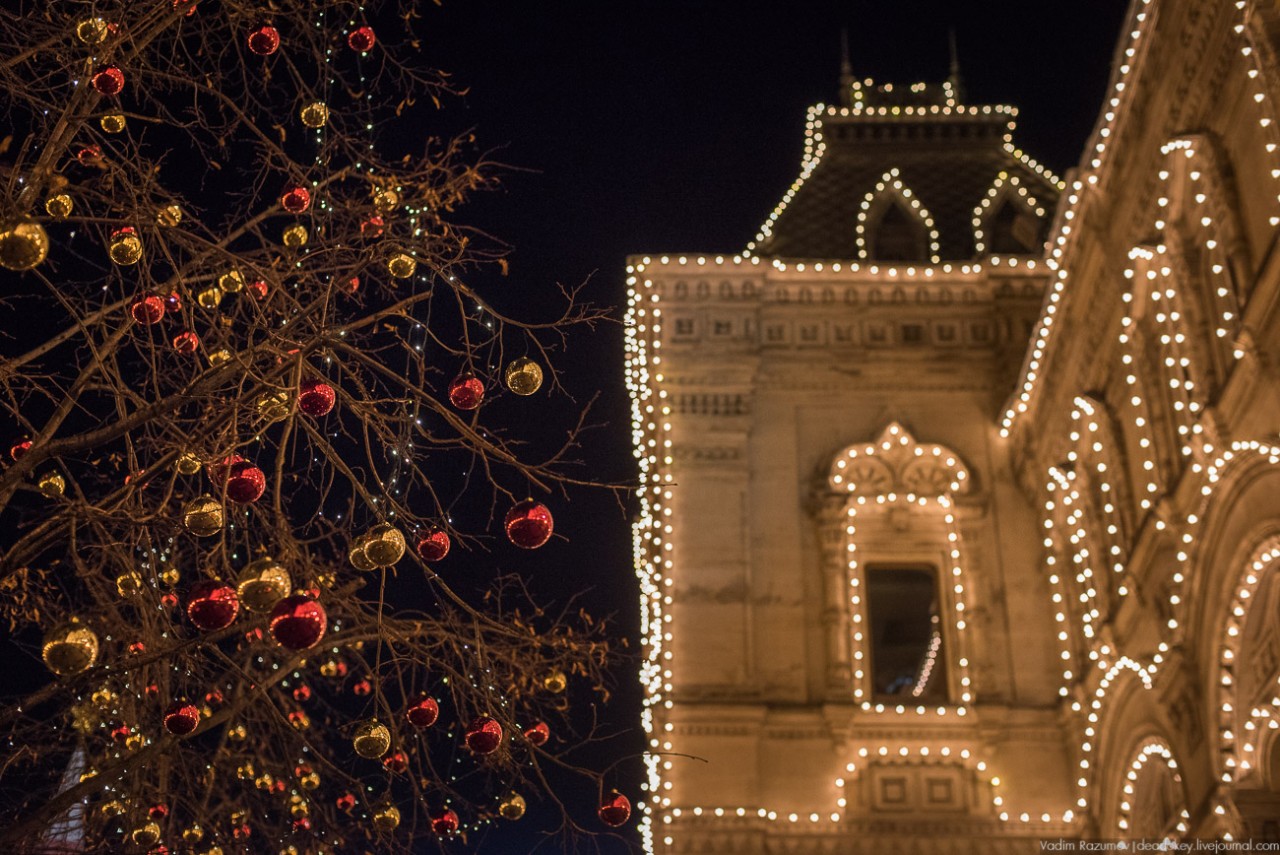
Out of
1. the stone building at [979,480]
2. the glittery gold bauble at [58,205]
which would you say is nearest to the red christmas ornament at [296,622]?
the glittery gold bauble at [58,205]

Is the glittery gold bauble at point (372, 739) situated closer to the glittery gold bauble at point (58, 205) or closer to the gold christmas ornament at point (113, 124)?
the glittery gold bauble at point (58, 205)

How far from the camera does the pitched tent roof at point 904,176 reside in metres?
22.0

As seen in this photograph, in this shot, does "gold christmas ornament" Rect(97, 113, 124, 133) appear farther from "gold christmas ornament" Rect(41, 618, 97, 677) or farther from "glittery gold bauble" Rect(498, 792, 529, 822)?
"glittery gold bauble" Rect(498, 792, 529, 822)

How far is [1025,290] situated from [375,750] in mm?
15300

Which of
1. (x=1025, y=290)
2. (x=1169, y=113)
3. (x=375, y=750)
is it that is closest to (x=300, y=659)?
(x=375, y=750)

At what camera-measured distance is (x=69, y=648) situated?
19.8ft

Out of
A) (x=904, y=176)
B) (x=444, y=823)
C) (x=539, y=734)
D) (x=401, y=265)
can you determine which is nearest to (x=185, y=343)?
(x=401, y=265)

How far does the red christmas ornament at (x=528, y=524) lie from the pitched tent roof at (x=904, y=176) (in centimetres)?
1533

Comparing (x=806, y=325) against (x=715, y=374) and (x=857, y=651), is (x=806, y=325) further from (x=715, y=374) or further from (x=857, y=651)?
(x=857, y=651)

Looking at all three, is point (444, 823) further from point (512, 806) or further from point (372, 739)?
point (372, 739)

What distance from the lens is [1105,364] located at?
54.6ft

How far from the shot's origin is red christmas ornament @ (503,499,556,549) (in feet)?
22.3

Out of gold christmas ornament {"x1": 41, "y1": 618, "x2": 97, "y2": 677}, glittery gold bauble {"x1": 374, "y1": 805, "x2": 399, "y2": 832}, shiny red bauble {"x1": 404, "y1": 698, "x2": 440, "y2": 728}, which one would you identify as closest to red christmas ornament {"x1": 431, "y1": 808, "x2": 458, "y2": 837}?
glittery gold bauble {"x1": 374, "y1": 805, "x2": 399, "y2": 832}

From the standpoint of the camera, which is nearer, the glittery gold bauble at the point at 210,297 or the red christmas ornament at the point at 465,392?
the red christmas ornament at the point at 465,392
